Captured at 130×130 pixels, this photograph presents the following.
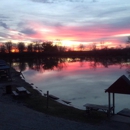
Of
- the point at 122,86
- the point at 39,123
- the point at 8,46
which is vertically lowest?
the point at 39,123

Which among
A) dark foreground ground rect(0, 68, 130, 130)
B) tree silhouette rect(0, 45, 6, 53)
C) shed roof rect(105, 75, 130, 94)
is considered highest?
tree silhouette rect(0, 45, 6, 53)

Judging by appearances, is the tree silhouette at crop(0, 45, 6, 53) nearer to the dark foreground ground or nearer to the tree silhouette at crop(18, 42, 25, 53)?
the tree silhouette at crop(18, 42, 25, 53)

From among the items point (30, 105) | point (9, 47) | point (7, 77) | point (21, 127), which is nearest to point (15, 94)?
point (30, 105)

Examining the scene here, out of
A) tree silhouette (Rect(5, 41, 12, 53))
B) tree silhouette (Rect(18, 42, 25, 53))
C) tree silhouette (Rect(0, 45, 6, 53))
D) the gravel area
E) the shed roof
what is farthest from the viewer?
tree silhouette (Rect(18, 42, 25, 53))

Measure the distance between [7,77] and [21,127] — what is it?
23062 mm

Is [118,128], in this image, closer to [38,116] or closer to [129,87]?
[129,87]

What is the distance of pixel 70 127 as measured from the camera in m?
10.7

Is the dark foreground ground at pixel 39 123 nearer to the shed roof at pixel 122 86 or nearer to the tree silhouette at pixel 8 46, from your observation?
the shed roof at pixel 122 86

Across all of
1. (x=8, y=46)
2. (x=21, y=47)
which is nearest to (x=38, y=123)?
(x=21, y=47)

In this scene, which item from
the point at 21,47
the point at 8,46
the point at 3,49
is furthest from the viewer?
the point at 21,47

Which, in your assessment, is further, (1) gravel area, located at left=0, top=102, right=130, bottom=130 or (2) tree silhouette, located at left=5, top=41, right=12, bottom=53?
(2) tree silhouette, located at left=5, top=41, right=12, bottom=53

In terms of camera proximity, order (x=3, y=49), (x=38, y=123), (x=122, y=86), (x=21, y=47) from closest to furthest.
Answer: (x=38, y=123) < (x=122, y=86) < (x=3, y=49) < (x=21, y=47)

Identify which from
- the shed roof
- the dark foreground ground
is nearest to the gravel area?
the dark foreground ground

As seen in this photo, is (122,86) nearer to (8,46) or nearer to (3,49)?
(3,49)
